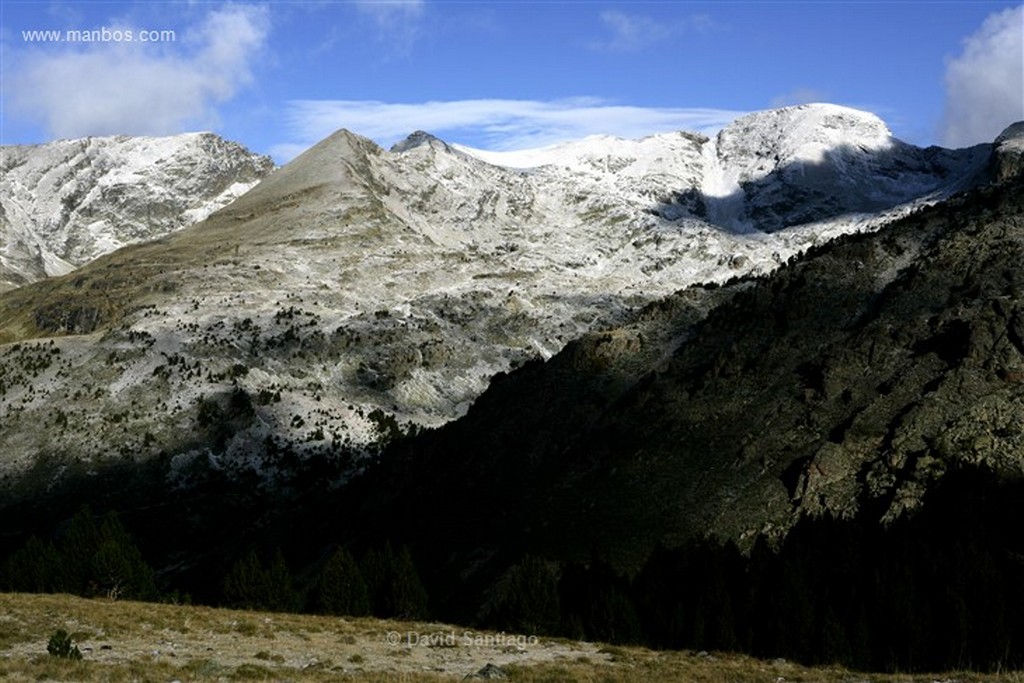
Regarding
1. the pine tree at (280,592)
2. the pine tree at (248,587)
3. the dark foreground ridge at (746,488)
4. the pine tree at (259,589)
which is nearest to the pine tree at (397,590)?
the dark foreground ridge at (746,488)

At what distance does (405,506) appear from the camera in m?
97.1

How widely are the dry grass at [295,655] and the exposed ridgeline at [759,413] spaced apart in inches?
1180

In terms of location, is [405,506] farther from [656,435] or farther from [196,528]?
[196,528]

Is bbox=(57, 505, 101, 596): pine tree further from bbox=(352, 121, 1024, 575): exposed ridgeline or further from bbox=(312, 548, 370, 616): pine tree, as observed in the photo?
bbox=(352, 121, 1024, 575): exposed ridgeline

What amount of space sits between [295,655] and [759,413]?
5313 cm

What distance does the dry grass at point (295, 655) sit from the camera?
31.9m

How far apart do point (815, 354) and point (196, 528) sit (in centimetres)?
8078

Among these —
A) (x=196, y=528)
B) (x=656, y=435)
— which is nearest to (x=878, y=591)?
(x=656, y=435)

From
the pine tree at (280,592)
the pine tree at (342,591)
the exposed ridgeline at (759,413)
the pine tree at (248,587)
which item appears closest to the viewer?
the pine tree at (342,591)

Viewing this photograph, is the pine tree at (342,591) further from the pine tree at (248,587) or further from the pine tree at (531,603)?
the pine tree at (531,603)

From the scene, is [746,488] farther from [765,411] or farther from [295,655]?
[295,655]

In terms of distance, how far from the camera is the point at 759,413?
8144cm

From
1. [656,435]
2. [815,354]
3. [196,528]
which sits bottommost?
[196,528]

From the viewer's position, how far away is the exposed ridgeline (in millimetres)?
70812
